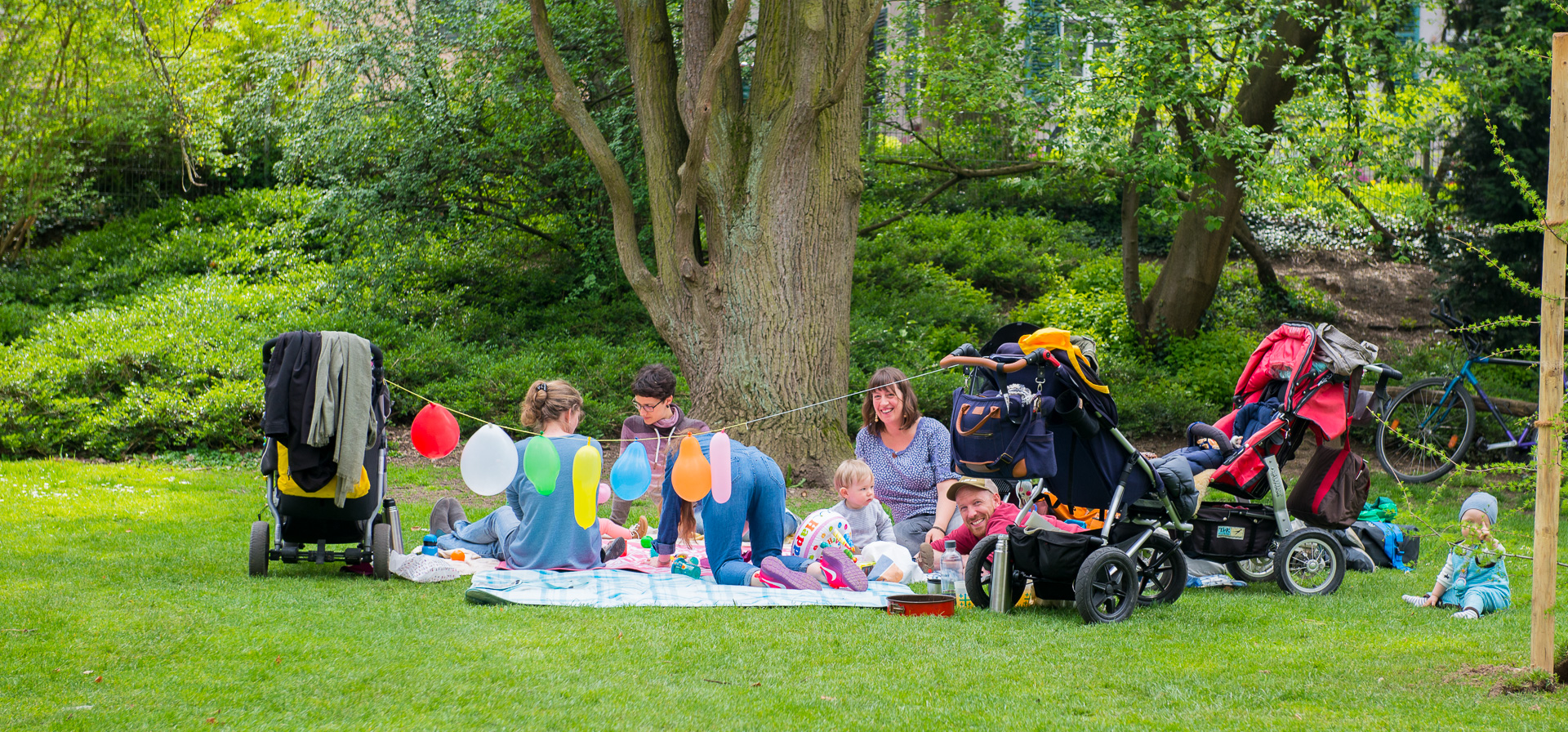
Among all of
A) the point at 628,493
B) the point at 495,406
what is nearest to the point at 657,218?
the point at 495,406

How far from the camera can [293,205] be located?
58.7 ft

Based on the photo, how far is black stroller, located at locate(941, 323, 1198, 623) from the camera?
5.48 metres

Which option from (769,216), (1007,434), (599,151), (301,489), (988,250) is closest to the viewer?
(1007,434)

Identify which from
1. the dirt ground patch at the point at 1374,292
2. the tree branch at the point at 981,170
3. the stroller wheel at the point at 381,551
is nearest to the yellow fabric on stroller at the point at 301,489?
the stroller wheel at the point at 381,551

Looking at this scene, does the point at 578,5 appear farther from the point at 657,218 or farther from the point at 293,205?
the point at 293,205

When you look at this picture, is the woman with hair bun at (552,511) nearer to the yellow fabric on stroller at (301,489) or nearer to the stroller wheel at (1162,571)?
the yellow fabric on stroller at (301,489)

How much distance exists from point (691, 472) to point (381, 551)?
170 centimetres

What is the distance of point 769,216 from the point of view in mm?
9648

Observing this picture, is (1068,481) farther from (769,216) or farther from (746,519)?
(769,216)

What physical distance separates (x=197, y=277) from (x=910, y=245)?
31.9 feet

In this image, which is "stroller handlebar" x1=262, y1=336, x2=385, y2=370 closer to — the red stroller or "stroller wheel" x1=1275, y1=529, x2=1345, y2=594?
the red stroller

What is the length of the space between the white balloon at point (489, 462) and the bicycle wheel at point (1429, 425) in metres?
7.53

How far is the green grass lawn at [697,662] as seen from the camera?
3816 mm

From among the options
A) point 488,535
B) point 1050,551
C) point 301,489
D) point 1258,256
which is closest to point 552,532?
point 488,535
